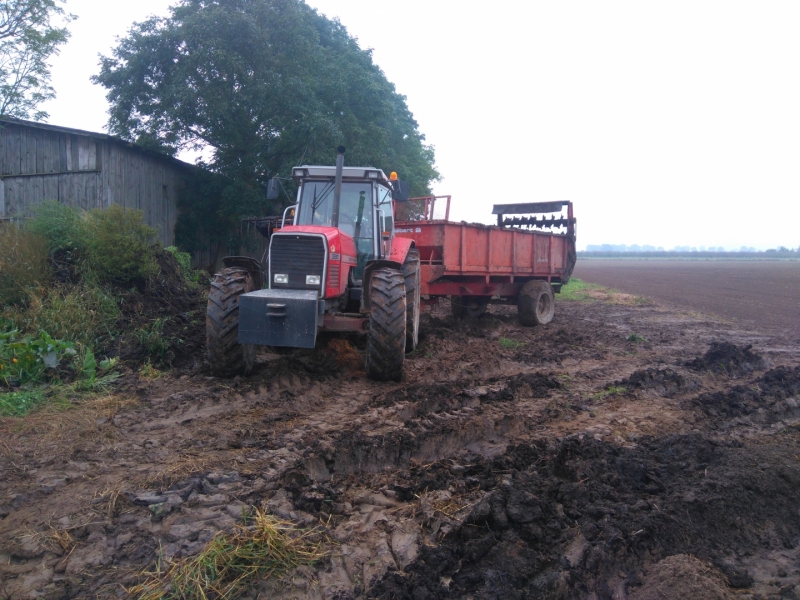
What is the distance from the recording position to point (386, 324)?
6.96 m

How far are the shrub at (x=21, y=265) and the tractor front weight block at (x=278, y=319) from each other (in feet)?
12.9

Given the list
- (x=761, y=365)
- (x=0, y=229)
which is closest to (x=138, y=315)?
(x=0, y=229)

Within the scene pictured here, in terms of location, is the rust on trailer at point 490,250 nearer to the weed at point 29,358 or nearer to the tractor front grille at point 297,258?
the tractor front grille at point 297,258

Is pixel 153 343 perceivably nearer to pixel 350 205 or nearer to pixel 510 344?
pixel 350 205

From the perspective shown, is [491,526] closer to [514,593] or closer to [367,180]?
[514,593]

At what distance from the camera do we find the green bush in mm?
7973

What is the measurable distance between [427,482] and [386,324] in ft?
9.36

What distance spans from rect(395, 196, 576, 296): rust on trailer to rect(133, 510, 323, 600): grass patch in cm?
743

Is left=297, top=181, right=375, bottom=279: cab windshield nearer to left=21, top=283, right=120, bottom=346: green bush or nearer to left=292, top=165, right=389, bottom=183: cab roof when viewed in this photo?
left=292, top=165, right=389, bottom=183: cab roof

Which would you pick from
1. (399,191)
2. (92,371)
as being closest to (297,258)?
(399,191)

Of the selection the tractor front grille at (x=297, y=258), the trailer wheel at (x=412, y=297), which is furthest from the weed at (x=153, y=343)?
the trailer wheel at (x=412, y=297)

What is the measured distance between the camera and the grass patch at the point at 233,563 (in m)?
3.05

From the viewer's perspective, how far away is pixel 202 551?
3357 millimetres

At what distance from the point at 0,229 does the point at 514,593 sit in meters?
9.86
